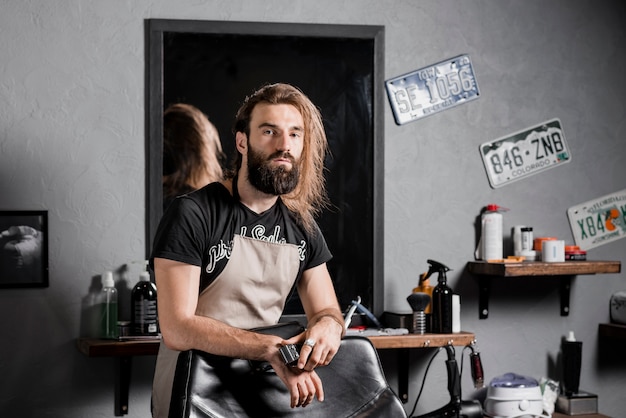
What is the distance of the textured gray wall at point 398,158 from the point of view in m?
3.00

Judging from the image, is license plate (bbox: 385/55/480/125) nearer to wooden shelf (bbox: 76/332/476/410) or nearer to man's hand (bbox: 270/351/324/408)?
wooden shelf (bbox: 76/332/476/410)

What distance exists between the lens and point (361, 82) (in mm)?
3295

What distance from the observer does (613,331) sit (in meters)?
3.50

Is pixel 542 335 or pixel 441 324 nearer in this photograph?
pixel 441 324

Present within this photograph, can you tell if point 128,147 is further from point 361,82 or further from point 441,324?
point 441,324

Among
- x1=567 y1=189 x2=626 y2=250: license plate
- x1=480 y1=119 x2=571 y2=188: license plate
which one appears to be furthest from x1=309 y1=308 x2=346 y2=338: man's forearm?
x1=567 y1=189 x2=626 y2=250: license plate

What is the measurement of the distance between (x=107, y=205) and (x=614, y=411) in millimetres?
2328

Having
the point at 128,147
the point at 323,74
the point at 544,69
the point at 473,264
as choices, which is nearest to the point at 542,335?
the point at 473,264

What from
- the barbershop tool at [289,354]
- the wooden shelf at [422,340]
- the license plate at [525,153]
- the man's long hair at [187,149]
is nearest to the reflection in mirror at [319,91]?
the man's long hair at [187,149]

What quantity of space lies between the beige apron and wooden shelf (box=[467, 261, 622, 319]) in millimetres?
1072

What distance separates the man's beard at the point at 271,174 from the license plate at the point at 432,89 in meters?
1.05

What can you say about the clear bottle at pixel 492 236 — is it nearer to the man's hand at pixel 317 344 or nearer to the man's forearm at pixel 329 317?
the man's forearm at pixel 329 317

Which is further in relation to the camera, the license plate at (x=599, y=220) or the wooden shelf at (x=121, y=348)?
the license plate at (x=599, y=220)

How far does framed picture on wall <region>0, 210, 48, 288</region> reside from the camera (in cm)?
296
